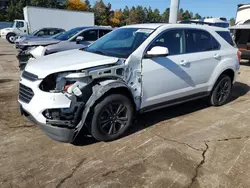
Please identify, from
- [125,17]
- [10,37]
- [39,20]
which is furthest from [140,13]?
[10,37]

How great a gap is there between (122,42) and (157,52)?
798mm

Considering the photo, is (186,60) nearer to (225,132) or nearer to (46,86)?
(225,132)

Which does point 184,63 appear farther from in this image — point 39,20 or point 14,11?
point 14,11

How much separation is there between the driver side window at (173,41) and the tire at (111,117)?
1.14 m

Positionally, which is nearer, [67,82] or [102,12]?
[67,82]

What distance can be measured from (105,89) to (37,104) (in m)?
0.93

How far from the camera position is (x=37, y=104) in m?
3.21

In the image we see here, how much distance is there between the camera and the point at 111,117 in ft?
11.9

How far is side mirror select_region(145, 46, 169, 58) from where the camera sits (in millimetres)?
3637

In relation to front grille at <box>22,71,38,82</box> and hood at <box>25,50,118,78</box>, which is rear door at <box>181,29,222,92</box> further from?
front grille at <box>22,71,38,82</box>

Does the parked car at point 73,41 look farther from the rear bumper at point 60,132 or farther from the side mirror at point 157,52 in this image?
the rear bumper at point 60,132

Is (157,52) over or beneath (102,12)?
beneath

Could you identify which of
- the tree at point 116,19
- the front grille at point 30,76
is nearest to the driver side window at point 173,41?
the front grille at point 30,76

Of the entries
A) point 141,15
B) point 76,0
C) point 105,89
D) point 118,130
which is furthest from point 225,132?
point 141,15
